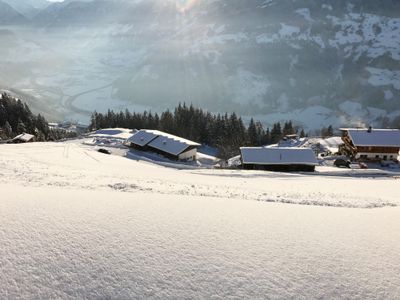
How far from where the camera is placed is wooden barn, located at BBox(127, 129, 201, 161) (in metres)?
74.8

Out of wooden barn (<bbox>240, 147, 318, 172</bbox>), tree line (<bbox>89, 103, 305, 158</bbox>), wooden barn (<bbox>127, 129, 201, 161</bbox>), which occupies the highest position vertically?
tree line (<bbox>89, 103, 305, 158</bbox>)

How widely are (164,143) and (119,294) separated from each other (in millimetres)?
71324

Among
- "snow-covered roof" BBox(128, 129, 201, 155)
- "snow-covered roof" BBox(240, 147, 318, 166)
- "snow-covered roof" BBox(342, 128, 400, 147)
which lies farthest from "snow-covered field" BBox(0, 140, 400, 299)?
"snow-covered roof" BBox(342, 128, 400, 147)

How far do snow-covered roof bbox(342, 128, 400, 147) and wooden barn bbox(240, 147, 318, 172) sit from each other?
52.9ft

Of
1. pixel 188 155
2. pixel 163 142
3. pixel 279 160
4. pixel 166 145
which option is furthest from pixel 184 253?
pixel 163 142

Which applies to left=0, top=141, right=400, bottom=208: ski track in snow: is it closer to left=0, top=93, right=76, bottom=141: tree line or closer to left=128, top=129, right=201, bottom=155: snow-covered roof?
left=128, top=129, right=201, bottom=155: snow-covered roof

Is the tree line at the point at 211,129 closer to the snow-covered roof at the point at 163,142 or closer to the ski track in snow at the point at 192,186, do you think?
the snow-covered roof at the point at 163,142

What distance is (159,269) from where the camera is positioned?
7844 millimetres

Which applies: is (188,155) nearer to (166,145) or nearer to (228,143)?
(166,145)

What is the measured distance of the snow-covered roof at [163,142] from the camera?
74.8 m

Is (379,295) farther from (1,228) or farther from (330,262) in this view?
(1,228)

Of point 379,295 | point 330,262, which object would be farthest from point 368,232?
point 379,295

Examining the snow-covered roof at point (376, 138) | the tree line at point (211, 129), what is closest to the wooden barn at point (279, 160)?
the snow-covered roof at point (376, 138)

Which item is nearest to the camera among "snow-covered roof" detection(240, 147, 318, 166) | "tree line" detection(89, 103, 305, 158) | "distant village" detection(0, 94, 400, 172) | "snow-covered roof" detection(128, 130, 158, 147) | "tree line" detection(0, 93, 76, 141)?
"snow-covered roof" detection(240, 147, 318, 166)
